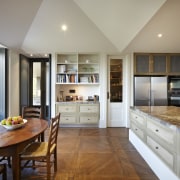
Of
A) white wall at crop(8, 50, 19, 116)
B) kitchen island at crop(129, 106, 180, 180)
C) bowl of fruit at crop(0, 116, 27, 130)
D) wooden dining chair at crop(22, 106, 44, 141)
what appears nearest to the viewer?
kitchen island at crop(129, 106, 180, 180)

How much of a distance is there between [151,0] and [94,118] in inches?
144

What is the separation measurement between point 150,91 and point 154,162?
9.82 feet

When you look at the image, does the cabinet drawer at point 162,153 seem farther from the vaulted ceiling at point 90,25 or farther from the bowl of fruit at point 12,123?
the vaulted ceiling at point 90,25

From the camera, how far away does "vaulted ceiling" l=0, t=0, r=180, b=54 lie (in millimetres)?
3291

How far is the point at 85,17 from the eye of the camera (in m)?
4.24

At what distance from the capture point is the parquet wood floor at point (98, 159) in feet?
8.30

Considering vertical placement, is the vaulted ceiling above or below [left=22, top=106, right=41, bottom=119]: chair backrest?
above

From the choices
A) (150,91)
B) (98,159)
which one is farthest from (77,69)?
(98,159)

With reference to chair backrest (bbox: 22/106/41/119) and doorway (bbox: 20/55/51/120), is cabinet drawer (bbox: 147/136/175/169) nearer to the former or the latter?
chair backrest (bbox: 22/106/41/119)

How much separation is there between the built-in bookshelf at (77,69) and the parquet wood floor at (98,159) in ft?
5.86

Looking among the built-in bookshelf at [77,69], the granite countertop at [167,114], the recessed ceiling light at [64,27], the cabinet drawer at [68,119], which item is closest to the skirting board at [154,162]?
the granite countertop at [167,114]

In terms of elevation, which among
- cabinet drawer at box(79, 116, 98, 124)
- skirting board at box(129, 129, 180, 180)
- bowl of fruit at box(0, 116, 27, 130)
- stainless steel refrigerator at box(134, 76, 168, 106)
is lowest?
skirting board at box(129, 129, 180, 180)

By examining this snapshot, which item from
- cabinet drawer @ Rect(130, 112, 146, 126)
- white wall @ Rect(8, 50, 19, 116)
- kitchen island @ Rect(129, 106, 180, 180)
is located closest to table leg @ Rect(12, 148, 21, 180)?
kitchen island @ Rect(129, 106, 180, 180)

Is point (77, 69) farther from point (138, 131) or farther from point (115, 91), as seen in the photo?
point (138, 131)
